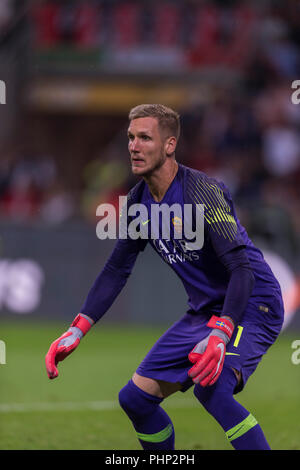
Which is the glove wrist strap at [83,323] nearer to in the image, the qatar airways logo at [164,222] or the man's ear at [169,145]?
the qatar airways logo at [164,222]

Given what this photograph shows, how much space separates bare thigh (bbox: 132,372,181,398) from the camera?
4746 mm

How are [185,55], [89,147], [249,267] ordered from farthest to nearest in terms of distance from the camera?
[89,147]
[185,55]
[249,267]

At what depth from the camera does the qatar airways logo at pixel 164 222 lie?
457cm

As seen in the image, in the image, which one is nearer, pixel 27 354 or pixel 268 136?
pixel 27 354

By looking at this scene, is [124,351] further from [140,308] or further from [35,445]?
[35,445]

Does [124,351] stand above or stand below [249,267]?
below

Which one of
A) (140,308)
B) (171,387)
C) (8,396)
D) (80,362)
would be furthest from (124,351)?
(171,387)

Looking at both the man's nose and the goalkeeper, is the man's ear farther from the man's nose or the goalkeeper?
the man's nose

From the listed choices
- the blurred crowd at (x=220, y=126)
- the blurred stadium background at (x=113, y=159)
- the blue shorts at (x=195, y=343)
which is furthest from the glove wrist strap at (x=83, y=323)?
the blurred crowd at (x=220, y=126)

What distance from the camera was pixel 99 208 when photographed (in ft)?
48.8

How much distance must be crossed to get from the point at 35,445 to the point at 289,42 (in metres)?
13.9

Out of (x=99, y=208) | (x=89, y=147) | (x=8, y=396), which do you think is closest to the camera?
(x=8, y=396)

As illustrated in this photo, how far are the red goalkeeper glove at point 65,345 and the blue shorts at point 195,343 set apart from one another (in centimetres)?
41
